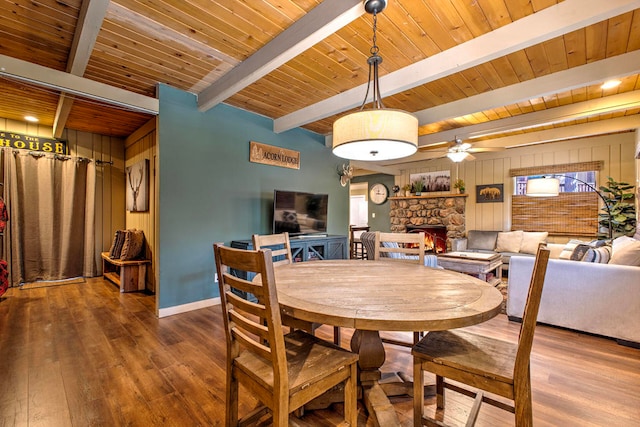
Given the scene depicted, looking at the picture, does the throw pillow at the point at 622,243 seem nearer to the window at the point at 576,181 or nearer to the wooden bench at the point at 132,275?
the window at the point at 576,181

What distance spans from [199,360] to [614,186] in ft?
20.3

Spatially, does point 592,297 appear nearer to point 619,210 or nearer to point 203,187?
point 619,210

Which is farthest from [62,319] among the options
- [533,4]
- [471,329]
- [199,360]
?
[533,4]

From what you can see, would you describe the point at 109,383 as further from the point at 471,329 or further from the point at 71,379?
the point at 471,329

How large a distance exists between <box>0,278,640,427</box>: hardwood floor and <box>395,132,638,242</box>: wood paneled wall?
3.51 metres

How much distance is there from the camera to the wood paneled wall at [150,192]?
3967 millimetres

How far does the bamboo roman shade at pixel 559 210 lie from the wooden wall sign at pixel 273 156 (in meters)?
4.45

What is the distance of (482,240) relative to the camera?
18.4ft

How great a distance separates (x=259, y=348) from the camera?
1.16 metres

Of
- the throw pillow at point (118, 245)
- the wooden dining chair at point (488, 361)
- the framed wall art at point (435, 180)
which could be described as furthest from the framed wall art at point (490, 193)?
the throw pillow at point (118, 245)

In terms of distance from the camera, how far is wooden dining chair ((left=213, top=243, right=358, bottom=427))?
106 cm

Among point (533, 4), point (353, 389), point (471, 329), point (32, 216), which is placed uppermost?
point (533, 4)

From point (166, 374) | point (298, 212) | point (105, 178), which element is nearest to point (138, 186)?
point (105, 178)

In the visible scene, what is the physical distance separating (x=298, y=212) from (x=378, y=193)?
4.40 metres
